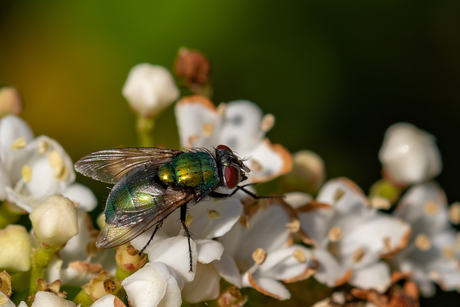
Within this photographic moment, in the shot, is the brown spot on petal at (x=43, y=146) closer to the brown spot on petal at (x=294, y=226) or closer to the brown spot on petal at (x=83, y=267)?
the brown spot on petal at (x=83, y=267)

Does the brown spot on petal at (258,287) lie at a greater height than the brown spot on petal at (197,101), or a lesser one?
lesser

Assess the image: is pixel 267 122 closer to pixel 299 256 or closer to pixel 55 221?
pixel 299 256

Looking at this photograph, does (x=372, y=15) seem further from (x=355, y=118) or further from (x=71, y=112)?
(x=71, y=112)

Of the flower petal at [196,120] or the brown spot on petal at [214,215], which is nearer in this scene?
the brown spot on petal at [214,215]

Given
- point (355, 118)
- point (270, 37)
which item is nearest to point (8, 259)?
point (270, 37)

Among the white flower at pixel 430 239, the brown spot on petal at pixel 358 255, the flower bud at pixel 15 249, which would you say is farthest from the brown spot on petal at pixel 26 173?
the white flower at pixel 430 239

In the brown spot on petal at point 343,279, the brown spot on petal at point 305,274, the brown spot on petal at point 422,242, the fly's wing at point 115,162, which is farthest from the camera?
the brown spot on petal at point 422,242

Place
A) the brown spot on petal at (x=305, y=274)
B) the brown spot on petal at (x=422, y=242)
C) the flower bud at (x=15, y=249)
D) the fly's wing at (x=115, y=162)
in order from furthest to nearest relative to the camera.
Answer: the brown spot on petal at (x=422, y=242), the brown spot on petal at (x=305, y=274), the fly's wing at (x=115, y=162), the flower bud at (x=15, y=249)

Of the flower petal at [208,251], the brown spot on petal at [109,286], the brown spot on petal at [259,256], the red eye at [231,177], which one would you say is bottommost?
the brown spot on petal at [259,256]
